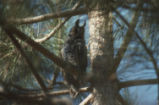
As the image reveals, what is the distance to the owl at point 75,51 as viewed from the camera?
7.61ft

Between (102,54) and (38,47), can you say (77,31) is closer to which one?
(102,54)

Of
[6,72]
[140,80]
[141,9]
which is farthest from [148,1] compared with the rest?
[6,72]

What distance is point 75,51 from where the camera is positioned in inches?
93.7

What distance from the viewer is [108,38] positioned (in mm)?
1936

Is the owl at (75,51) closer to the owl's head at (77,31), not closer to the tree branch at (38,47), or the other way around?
the owl's head at (77,31)

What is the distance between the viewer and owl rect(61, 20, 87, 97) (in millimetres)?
2320

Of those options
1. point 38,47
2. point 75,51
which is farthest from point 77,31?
point 38,47

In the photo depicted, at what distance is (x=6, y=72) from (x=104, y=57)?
820 mm

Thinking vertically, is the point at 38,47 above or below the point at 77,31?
above

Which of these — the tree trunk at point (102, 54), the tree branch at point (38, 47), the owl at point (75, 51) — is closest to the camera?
the tree branch at point (38, 47)

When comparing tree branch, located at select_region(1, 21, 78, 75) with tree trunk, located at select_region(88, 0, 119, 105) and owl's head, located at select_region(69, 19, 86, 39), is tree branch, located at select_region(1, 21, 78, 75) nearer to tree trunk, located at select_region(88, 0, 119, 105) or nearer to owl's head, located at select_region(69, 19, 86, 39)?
tree trunk, located at select_region(88, 0, 119, 105)

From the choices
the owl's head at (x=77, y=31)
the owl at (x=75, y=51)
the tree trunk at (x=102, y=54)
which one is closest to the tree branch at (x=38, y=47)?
the tree trunk at (x=102, y=54)

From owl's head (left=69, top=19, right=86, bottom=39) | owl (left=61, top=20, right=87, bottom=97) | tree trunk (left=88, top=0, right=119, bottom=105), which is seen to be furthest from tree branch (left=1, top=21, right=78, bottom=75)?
owl's head (left=69, top=19, right=86, bottom=39)

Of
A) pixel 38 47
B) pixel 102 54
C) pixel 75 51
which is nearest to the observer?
pixel 38 47
